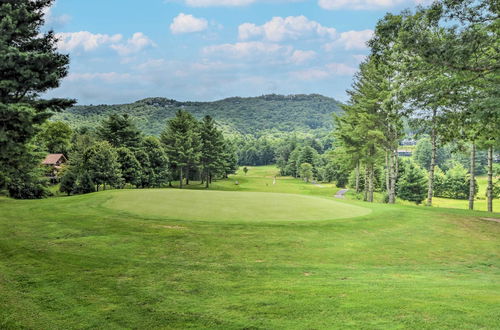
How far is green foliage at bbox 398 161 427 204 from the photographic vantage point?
59972 millimetres

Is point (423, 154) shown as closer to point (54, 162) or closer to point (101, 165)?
point (101, 165)

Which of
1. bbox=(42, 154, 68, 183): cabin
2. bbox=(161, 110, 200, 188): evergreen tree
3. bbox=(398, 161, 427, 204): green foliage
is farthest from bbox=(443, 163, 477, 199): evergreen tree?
bbox=(42, 154, 68, 183): cabin

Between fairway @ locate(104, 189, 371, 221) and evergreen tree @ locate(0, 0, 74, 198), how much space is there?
6.11 meters

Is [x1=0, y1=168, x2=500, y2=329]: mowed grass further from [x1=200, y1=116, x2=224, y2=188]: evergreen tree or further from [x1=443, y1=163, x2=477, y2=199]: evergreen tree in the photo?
[x1=443, y1=163, x2=477, y2=199]: evergreen tree

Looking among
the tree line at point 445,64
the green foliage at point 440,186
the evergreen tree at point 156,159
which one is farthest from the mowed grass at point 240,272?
the green foliage at point 440,186

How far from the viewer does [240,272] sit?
9.66 m

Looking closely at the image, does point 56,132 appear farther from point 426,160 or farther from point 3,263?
point 426,160

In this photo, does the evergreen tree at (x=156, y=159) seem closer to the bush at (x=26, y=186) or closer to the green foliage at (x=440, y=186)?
the bush at (x=26, y=186)

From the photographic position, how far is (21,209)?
18.4 metres

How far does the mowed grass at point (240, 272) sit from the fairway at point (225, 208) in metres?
0.60

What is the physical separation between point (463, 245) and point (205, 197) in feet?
48.0

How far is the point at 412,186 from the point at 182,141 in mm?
43206

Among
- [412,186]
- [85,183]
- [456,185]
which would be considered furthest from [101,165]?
[456,185]

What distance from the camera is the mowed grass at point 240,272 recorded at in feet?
20.5
